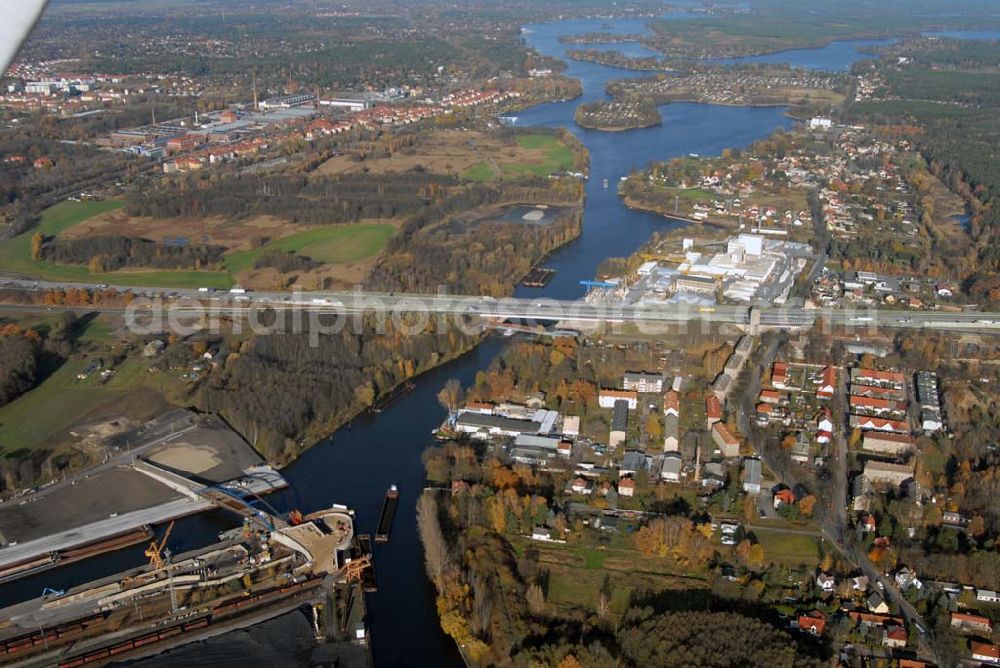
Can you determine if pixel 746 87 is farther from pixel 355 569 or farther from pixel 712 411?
pixel 355 569

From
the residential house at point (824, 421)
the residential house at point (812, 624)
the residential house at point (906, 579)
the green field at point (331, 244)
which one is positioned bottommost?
the residential house at point (812, 624)

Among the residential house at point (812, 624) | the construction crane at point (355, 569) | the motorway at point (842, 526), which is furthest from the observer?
the construction crane at point (355, 569)

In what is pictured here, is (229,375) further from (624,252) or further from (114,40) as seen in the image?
(114,40)

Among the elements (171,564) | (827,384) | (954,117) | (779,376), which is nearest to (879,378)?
(827,384)

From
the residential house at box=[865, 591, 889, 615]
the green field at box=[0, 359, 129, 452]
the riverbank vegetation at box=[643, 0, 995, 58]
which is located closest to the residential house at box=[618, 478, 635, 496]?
the residential house at box=[865, 591, 889, 615]

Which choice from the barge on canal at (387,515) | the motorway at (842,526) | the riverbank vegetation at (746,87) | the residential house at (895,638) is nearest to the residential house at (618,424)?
the motorway at (842,526)

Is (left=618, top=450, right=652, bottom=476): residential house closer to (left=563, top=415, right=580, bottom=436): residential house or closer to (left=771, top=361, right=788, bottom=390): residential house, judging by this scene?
(left=563, top=415, right=580, bottom=436): residential house

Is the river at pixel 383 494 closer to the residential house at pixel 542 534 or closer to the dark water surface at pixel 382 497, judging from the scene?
the dark water surface at pixel 382 497
